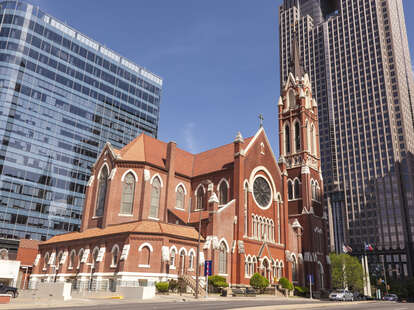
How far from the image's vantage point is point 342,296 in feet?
144

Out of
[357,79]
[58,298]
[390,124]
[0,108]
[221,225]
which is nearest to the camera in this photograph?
[58,298]

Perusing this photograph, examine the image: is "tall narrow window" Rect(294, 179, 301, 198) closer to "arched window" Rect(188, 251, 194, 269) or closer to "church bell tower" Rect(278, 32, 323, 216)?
"church bell tower" Rect(278, 32, 323, 216)

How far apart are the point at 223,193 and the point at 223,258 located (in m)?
8.99

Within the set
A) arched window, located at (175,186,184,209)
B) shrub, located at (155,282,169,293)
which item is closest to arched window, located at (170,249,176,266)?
shrub, located at (155,282,169,293)

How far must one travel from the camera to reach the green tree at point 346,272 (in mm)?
68812

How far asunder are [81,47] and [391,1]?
344 ft

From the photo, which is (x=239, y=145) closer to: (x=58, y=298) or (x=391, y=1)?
(x=58, y=298)

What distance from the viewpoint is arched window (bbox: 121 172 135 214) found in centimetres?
4506

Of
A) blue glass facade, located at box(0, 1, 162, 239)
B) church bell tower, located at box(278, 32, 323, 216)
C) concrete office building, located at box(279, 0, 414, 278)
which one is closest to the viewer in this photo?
church bell tower, located at box(278, 32, 323, 216)

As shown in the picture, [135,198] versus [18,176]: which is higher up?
[18,176]

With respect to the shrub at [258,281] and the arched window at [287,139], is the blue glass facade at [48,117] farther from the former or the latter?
the shrub at [258,281]

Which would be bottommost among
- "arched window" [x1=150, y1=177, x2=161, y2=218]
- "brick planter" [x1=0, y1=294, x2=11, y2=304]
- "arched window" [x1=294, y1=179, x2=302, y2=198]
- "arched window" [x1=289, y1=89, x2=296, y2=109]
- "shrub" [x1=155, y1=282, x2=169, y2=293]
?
"brick planter" [x1=0, y1=294, x2=11, y2=304]

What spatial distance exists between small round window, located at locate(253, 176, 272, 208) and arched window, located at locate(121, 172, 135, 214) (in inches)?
612

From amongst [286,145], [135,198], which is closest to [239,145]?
[135,198]
